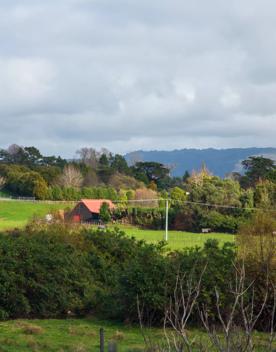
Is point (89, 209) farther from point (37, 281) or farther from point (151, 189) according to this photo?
point (37, 281)

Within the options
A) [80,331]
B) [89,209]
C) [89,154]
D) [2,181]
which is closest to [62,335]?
[80,331]

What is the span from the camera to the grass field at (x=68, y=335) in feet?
44.3

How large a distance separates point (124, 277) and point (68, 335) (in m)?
2.78

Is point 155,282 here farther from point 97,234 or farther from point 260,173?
point 260,173

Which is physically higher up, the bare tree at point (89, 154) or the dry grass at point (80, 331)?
the bare tree at point (89, 154)

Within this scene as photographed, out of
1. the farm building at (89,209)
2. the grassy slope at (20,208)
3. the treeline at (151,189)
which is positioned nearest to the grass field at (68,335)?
the treeline at (151,189)

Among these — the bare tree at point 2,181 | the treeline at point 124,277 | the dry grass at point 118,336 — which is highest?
the bare tree at point 2,181

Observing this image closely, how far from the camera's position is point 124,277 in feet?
57.6

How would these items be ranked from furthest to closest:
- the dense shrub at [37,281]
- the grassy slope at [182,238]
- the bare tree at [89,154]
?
the bare tree at [89,154] → the grassy slope at [182,238] → the dense shrub at [37,281]

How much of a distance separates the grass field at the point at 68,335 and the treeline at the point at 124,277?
653 millimetres

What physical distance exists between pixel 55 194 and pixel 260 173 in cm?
3124

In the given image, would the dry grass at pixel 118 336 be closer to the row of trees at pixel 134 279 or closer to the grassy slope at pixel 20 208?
the row of trees at pixel 134 279

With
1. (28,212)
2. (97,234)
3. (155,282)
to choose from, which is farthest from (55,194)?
(155,282)

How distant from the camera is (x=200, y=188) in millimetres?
76750
